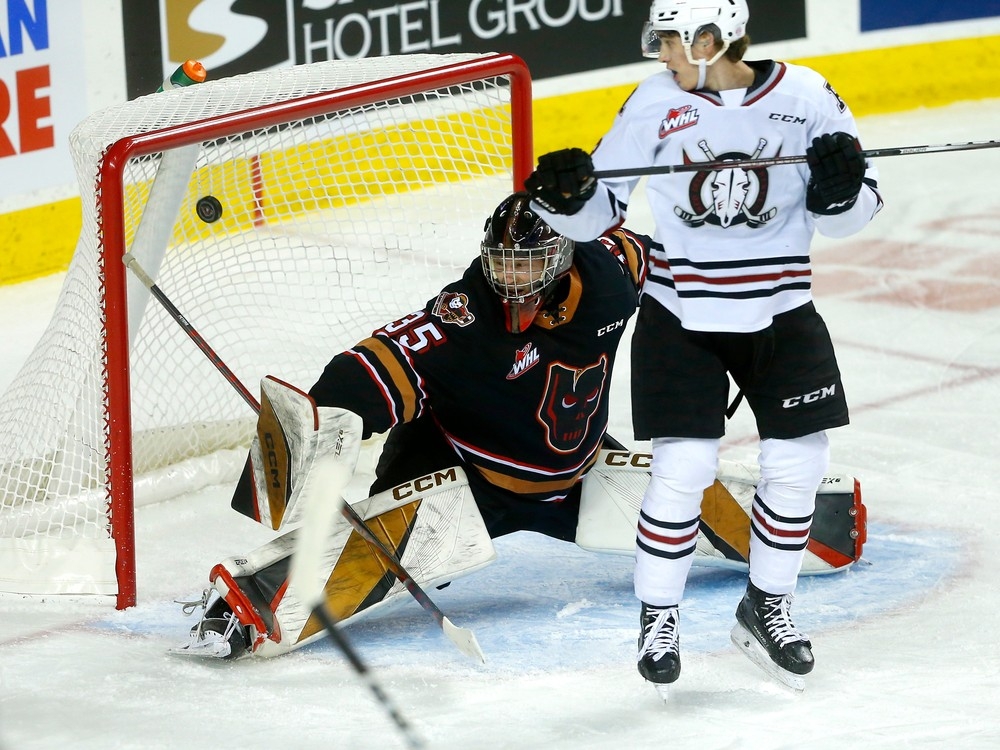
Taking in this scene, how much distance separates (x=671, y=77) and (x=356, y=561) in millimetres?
969

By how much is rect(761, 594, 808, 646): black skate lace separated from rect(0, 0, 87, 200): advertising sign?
300 cm

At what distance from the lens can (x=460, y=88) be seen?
3.55 metres

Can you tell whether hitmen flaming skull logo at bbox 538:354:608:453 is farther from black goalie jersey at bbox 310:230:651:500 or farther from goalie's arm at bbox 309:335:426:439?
goalie's arm at bbox 309:335:426:439

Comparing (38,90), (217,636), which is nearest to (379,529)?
(217,636)

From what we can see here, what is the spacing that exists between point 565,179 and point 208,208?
39.4 inches

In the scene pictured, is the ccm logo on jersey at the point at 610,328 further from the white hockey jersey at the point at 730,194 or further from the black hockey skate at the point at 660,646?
the black hockey skate at the point at 660,646

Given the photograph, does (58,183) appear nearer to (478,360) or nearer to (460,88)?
(460,88)

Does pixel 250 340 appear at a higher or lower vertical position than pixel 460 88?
lower

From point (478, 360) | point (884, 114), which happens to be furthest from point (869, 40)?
point (478, 360)

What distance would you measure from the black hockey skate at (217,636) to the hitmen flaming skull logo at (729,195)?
3.28 feet

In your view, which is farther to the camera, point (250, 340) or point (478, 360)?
point (250, 340)

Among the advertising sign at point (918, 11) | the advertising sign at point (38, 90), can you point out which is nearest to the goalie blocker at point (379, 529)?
the advertising sign at point (38, 90)

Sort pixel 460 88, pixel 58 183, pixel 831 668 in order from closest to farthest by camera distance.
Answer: pixel 831 668, pixel 460 88, pixel 58 183

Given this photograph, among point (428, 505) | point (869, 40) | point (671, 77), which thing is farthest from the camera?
point (869, 40)
